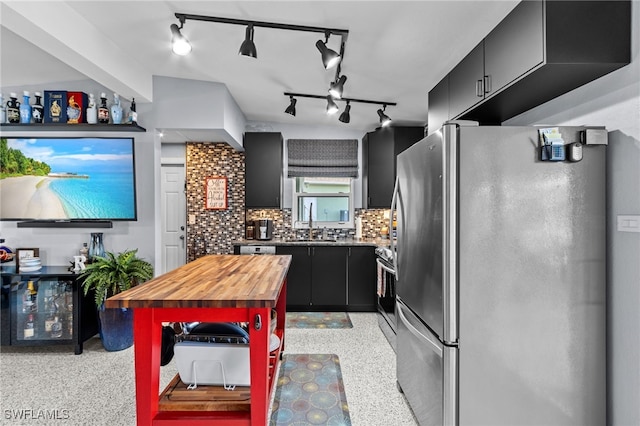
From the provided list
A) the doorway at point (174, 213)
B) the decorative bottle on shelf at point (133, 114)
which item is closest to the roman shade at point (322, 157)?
the doorway at point (174, 213)

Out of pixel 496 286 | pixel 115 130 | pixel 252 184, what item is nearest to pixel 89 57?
pixel 115 130

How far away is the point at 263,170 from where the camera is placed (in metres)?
4.67

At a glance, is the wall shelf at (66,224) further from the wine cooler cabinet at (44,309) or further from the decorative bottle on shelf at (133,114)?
the decorative bottle on shelf at (133,114)

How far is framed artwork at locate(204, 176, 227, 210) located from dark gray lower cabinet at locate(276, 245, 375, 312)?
1.31 m

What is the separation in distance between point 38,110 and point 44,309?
1.92 metres

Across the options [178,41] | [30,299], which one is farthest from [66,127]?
[178,41]

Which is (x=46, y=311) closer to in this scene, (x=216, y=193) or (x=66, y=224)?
(x=66, y=224)

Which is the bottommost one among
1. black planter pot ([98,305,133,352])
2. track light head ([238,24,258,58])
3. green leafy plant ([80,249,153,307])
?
black planter pot ([98,305,133,352])

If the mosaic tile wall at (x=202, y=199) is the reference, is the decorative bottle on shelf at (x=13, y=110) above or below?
above

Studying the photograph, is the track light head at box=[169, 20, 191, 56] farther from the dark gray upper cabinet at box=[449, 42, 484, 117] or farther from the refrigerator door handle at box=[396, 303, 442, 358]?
the refrigerator door handle at box=[396, 303, 442, 358]

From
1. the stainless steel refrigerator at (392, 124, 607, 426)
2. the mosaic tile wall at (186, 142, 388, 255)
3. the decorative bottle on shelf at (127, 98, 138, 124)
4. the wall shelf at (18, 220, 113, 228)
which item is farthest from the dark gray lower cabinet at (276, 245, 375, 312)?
the stainless steel refrigerator at (392, 124, 607, 426)

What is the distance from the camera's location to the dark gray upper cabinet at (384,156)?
15.3ft

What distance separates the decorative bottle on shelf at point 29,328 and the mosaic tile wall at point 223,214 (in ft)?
7.06

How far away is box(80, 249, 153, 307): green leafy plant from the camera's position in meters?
3.07
